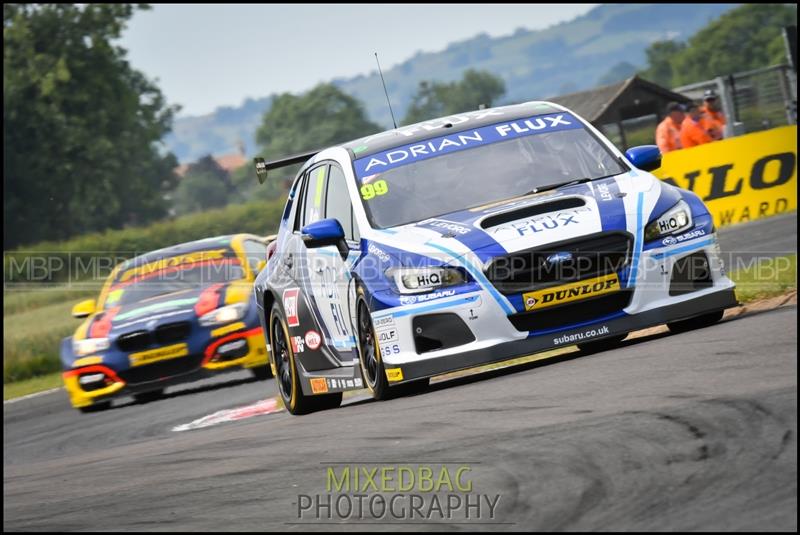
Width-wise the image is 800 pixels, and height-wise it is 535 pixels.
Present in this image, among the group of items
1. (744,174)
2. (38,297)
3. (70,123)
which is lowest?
(744,174)

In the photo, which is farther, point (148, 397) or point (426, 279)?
point (148, 397)

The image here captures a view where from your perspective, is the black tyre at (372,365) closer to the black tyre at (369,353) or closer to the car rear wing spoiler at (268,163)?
the black tyre at (369,353)

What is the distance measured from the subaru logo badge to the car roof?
5.84 ft

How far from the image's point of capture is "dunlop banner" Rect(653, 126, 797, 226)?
19797mm

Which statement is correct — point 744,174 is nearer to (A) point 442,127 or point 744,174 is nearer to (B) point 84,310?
(B) point 84,310

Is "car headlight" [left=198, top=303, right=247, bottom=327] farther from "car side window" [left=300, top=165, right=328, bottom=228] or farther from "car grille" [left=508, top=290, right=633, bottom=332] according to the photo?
"car grille" [left=508, top=290, right=633, bottom=332]

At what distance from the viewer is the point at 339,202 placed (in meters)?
9.67

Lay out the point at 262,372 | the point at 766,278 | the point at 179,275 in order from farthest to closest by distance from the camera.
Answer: the point at 179,275
the point at 262,372
the point at 766,278

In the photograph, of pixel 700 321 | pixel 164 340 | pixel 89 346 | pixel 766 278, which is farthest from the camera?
pixel 89 346

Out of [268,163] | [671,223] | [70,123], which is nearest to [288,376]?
[268,163]

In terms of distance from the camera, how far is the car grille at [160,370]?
14688 mm

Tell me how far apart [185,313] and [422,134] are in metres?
5.67

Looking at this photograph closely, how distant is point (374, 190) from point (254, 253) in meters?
6.97

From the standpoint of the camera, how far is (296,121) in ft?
613
